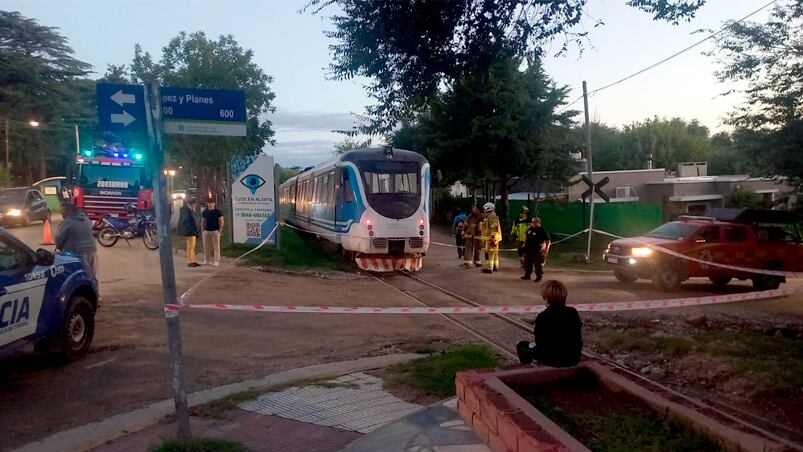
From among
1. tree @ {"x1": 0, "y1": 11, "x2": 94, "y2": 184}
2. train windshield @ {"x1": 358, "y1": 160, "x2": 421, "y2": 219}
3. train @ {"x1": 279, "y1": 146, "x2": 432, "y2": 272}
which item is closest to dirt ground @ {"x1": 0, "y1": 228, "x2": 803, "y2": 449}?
train @ {"x1": 279, "y1": 146, "x2": 432, "y2": 272}

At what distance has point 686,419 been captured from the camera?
4449 millimetres

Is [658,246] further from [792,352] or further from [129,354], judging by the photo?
[129,354]

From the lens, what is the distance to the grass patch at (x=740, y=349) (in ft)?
21.0

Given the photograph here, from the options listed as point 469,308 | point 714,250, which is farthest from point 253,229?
point 714,250

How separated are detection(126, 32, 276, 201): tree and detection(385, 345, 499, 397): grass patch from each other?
74.4 feet

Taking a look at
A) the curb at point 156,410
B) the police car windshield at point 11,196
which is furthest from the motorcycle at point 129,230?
the curb at point 156,410

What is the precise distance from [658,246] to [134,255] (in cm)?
1325

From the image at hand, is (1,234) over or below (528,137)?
below

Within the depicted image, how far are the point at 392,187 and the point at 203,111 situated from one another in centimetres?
1236

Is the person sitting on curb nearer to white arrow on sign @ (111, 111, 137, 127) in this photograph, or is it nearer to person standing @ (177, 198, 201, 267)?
white arrow on sign @ (111, 111, 137, 127)

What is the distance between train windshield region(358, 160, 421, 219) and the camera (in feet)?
55.8

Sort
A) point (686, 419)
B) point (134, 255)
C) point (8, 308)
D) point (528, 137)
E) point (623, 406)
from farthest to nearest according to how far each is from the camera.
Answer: point (528, 137), point (134, 255), point (8, 308), point (623, 406), point (686, 419)

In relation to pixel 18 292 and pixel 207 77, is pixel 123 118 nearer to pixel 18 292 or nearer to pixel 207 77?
pixel 18 292

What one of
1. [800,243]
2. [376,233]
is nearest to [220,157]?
[376,233]
